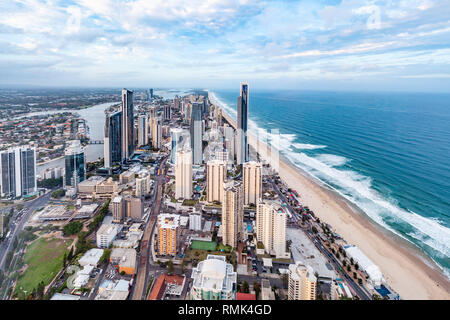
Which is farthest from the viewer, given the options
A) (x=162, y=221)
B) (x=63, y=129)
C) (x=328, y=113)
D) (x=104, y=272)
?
(x=328, y=113)

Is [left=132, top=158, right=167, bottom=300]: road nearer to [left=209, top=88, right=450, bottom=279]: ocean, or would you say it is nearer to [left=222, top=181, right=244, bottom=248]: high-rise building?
[left=222, top=181, right=244, bottom=248]: high-rise building

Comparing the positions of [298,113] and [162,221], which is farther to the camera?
[298,113]

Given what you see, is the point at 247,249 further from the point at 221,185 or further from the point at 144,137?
the point at 144,137

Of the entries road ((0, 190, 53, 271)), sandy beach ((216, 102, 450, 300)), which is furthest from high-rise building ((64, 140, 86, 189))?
sandy beach ((216, 102, 450, 300))

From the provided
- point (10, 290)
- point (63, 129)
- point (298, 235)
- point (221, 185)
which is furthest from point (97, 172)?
point (298, 235)

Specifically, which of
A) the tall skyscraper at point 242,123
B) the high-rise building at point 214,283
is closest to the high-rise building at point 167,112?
the tall skyscraper at point 242,123
